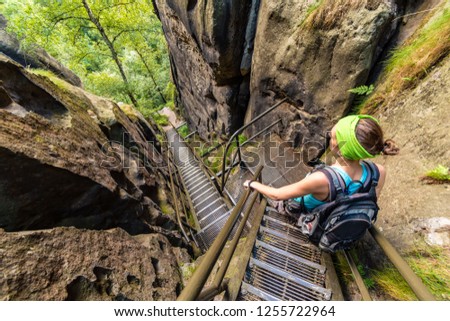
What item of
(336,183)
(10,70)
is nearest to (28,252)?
(336,183)

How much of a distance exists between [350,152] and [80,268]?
2.77 metres

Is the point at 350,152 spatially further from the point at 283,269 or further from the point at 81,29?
the point at 81,29

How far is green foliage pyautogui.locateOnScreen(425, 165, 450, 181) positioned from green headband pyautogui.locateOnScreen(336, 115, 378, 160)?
4.88 ft

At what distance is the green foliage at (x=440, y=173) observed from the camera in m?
2.23

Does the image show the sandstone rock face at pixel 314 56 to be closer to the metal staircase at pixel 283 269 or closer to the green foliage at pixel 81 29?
the metal staircase at pixel 283 269

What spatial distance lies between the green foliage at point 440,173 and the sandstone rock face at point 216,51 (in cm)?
611

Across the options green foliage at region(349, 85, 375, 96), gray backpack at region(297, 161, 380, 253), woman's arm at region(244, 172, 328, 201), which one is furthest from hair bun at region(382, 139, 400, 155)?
green foliage at region(349, 85, 375, 96)

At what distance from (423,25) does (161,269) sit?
228 inches

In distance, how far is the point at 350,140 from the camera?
1573 millimetres

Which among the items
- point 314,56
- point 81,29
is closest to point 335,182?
point 314,56

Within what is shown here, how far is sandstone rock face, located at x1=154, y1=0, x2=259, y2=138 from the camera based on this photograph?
20.2 feet

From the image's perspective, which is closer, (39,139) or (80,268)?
(80,268)

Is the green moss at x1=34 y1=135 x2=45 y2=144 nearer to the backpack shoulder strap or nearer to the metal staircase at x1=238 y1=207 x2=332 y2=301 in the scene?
the metal staircase at x1=238 y1=207 x2=332 y2=301

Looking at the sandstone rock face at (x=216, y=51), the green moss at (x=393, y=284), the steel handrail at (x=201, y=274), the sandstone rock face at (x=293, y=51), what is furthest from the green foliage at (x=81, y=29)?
the green moss at (x=393, y=284)
